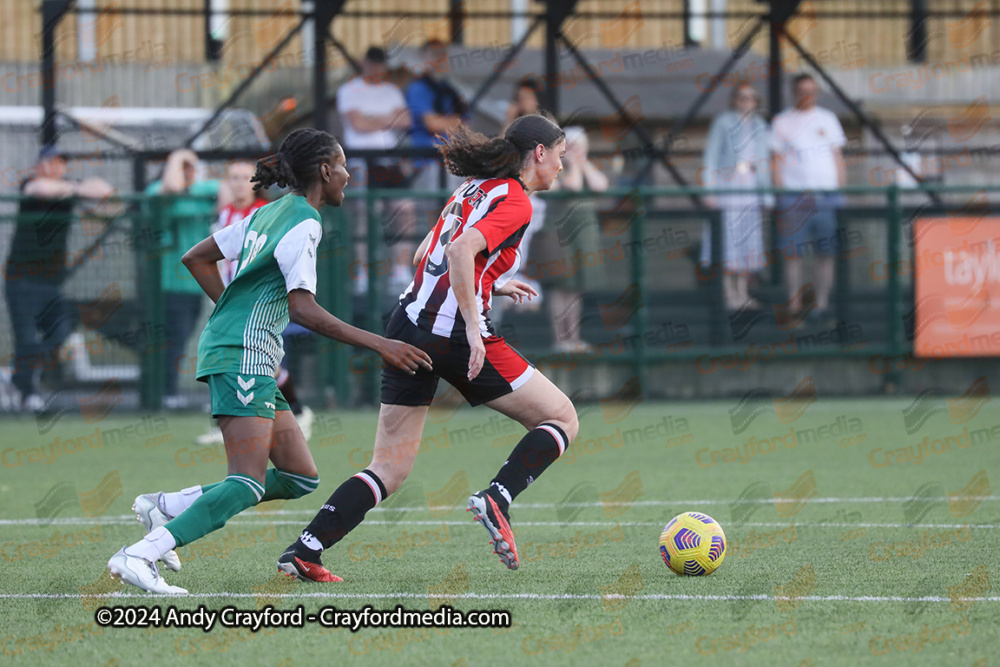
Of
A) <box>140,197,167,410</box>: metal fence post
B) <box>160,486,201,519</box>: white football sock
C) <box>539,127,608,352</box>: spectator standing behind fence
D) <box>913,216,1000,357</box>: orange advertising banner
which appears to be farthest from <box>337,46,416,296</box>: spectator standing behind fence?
<box>160,486,201,519</box>: white football sock

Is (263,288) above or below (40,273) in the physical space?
above

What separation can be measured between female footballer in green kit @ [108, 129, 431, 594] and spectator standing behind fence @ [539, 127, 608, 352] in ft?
28.3

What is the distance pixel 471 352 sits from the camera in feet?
18.5

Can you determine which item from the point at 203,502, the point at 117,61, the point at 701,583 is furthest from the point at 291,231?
the point at 117,61

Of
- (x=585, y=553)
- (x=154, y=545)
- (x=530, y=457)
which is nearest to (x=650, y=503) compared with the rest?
(x=585, y=553)

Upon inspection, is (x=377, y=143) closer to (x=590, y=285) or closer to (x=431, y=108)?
(x=431, y=108)

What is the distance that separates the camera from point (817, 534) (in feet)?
23.1

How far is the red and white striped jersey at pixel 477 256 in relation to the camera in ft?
18.9

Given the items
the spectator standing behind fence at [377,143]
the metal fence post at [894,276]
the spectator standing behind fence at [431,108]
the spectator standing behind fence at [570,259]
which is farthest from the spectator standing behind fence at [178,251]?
the metal fence post at [894,276]

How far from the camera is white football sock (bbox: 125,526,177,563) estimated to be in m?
5.16

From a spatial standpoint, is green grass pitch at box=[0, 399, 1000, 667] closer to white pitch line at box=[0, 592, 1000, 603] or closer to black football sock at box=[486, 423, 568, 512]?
white pitch line at box=[0, 592, 1000, 603]

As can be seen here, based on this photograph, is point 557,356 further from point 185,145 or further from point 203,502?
point 203,502

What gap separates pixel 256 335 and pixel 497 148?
1.23 metres

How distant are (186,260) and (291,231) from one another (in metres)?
0.64
